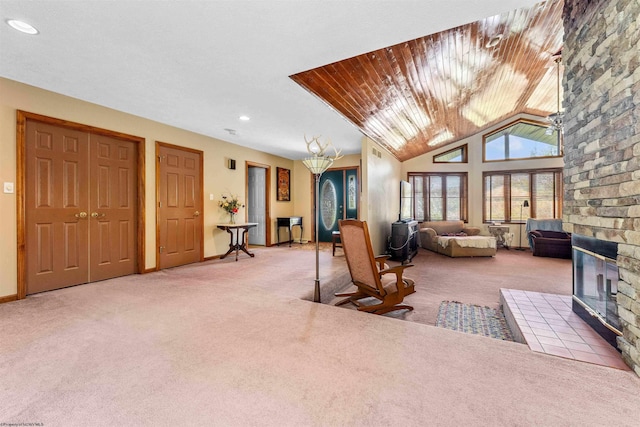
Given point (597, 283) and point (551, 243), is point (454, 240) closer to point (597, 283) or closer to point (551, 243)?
point (551, 243)

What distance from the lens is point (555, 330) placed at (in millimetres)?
2275

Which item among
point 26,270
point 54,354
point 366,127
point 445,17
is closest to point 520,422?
point 445,17

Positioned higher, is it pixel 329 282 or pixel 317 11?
pixel 317 11

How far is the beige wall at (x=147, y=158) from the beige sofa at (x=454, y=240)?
11.9ft

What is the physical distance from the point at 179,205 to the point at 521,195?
8.39 metres

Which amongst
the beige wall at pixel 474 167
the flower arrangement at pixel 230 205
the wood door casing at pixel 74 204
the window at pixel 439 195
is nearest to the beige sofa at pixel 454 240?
the window at pixel 439 195

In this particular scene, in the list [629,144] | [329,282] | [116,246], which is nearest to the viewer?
[629,144]

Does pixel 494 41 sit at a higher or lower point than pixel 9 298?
higher

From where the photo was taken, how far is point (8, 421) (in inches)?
52.2

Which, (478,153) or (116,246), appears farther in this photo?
(478,153)

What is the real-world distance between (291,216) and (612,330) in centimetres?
654

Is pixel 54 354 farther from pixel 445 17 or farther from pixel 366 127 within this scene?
pixel 366 127

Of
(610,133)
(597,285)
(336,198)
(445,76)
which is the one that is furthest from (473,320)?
(336,198)

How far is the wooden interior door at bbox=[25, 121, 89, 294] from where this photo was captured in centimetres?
321
